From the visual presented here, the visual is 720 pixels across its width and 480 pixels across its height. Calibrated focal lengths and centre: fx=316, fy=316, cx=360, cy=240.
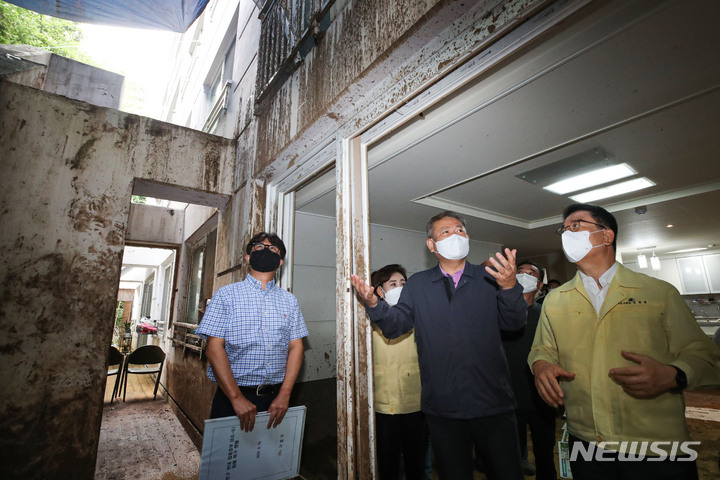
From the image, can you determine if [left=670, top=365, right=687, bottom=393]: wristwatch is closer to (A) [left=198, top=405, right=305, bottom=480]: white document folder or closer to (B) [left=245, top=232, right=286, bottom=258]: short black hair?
(A) [left=198, top=405, right=305, bottom=480]: white document folder

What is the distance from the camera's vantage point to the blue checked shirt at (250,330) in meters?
1.89

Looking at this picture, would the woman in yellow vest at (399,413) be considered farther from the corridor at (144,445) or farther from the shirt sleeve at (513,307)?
the corridor at (144,445)

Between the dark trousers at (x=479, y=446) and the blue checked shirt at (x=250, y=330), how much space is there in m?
1.02

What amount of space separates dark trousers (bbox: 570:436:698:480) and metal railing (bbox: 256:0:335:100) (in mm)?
2904

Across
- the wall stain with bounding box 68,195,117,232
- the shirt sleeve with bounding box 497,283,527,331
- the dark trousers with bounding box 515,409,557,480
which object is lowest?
the dark trousers with bounding box 515,409,557,480

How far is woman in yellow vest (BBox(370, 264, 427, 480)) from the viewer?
2.03 meters

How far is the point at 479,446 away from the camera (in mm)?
1458

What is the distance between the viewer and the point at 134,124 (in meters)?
2.85

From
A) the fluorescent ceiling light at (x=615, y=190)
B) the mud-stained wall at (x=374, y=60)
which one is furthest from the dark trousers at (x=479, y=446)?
the fluorescent ceiling light at (x=615, y=190)

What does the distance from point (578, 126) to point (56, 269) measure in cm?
447

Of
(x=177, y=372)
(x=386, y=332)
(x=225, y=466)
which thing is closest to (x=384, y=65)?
(x=386, y=332)

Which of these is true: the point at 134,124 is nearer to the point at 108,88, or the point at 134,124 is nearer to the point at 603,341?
the point at 108,88

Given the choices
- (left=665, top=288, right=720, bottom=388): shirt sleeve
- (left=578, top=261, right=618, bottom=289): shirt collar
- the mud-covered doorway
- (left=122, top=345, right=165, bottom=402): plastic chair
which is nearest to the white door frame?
(left=578, top=261, right=618, bottom=289): shirt collar

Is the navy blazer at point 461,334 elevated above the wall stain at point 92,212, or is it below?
below
